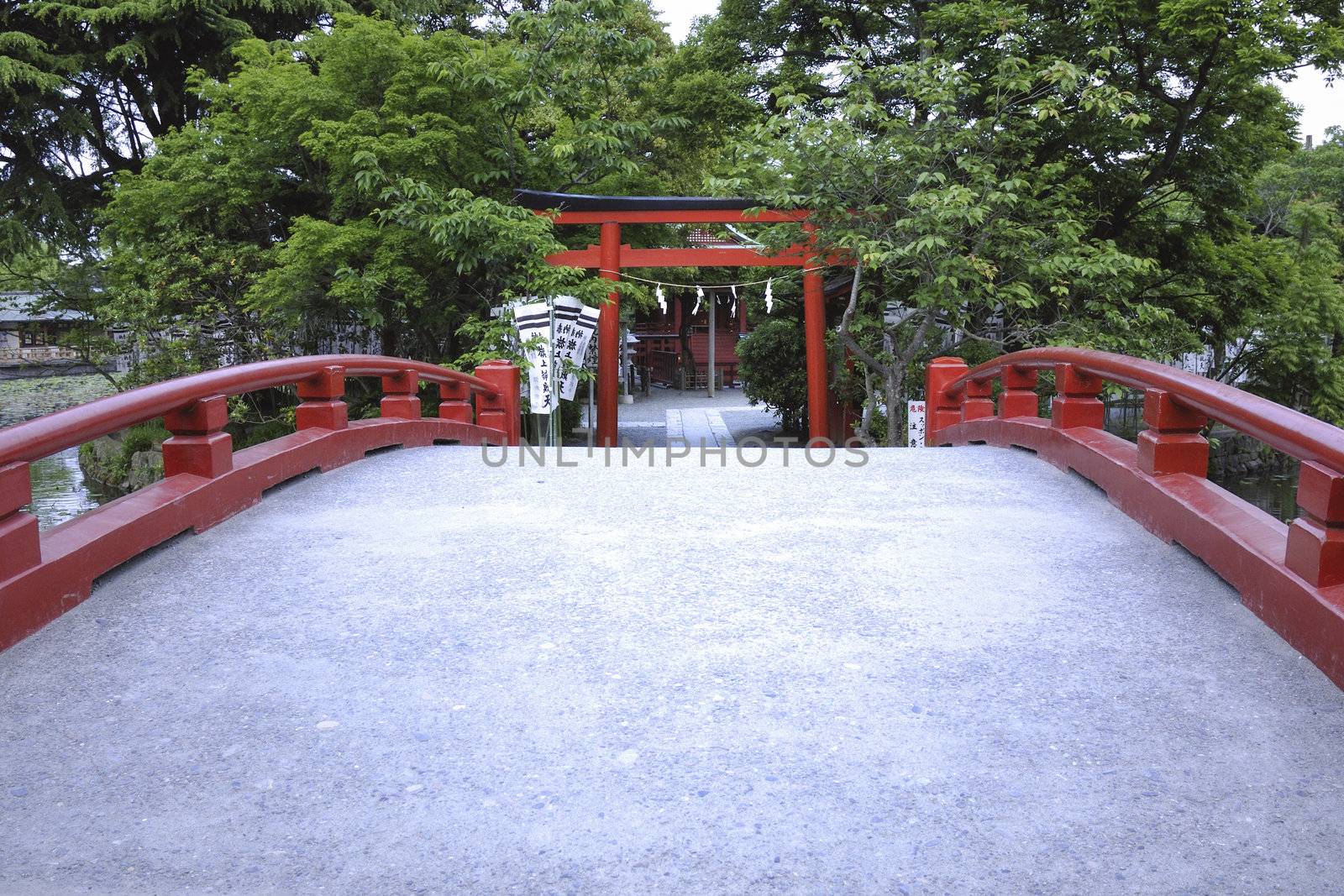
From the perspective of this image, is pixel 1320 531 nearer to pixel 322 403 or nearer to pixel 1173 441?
pixel 1173 441

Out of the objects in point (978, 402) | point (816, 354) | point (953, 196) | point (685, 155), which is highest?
point (685, 155)

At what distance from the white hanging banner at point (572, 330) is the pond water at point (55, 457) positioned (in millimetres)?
7000

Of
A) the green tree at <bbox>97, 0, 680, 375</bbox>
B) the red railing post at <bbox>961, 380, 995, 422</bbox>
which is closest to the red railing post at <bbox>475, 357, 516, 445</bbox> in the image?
the green tree at <bbox>97, 0, 680, 375</bbox>

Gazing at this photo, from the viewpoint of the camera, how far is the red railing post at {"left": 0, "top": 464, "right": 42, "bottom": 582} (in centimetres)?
344

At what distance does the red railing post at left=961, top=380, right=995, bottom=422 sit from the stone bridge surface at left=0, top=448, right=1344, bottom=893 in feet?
14.5

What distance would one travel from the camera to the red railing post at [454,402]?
31.1ft

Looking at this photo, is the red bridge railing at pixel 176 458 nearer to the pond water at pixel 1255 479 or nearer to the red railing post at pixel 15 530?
the red railing post at pixel 15 530

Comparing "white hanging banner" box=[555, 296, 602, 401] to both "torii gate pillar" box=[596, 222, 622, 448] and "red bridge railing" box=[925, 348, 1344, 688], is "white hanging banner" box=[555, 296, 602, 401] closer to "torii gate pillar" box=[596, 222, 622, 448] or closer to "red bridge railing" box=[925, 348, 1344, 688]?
"torii gate pillar" box=[596, 222, 622, 448]

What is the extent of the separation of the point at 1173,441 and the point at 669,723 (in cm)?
302

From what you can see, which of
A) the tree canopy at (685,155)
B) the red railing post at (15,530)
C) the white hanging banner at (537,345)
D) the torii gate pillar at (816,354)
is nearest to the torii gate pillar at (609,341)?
the tree canopy at (685,155)

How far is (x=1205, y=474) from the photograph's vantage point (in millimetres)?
4750

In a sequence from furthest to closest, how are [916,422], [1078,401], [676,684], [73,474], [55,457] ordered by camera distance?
1. [55,457]
2. [73,474]
3. [916,422]
4. [1078,401]
5. [676,684]

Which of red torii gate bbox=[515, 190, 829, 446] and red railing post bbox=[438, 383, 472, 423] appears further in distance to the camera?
red torii gate bbox=[515, 190, 829, 446]

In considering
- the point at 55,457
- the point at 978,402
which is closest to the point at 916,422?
the point at 978,402
